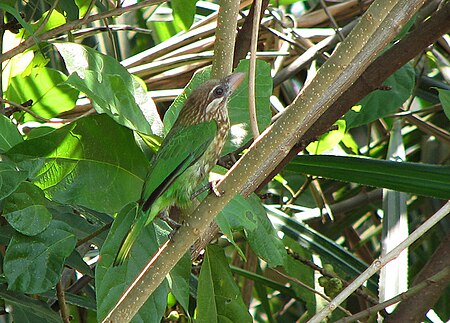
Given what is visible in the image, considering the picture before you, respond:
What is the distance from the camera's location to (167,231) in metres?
1.89

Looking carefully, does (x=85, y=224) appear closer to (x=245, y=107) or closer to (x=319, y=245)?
(x=245, y=107)

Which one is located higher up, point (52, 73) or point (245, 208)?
point (52, 73)

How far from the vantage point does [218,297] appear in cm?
205

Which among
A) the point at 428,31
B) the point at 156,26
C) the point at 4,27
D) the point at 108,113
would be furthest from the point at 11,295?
the point at 156,26

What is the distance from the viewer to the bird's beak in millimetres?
1940

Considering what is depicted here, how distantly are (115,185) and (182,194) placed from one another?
9.2 inches

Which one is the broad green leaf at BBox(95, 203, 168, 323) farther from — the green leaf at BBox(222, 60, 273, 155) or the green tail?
the green leaf at BBox(222, 60, 273, 155)

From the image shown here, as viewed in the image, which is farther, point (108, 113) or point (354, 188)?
point (354, 188)

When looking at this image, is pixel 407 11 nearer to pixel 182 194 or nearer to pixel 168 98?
pixel 182 194

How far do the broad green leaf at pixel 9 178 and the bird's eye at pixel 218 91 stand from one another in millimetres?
549

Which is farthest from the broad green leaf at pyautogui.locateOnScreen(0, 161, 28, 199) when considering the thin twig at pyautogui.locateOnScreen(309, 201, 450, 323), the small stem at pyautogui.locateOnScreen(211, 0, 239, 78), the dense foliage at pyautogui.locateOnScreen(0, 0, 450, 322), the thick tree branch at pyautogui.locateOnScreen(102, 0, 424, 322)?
the thin twig at pyautogui.locateOnScreen(309, 201, 450, 323)

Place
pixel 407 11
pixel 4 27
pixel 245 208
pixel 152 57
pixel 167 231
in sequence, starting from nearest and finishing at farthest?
pixel 407 11
pixel 245 208
pixel 167 231
pixel 4 27
pixel 152 57

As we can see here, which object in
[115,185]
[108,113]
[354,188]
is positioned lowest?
[354,188]

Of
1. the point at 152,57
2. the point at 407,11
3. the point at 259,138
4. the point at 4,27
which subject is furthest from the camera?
the point at 152,57
